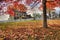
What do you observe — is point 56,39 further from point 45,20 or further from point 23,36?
point 23,36

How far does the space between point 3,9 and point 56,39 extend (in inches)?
33.0

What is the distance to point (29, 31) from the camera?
1938 mm

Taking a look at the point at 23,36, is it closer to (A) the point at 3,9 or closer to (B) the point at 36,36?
(B) the point at 36,36

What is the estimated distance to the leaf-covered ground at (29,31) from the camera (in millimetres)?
1911

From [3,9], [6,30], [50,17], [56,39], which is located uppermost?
[3,9]

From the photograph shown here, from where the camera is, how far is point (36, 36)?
1909 mm

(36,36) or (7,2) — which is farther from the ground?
(7,2)

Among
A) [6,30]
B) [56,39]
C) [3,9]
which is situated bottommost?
[56,39]

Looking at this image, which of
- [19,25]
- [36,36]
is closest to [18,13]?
[19,25]

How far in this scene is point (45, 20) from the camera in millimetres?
1954

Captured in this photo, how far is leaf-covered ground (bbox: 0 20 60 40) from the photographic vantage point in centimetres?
191

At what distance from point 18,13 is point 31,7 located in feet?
→ 0.66

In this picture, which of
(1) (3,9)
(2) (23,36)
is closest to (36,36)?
(2) (23,36)

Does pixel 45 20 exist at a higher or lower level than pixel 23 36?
higher
